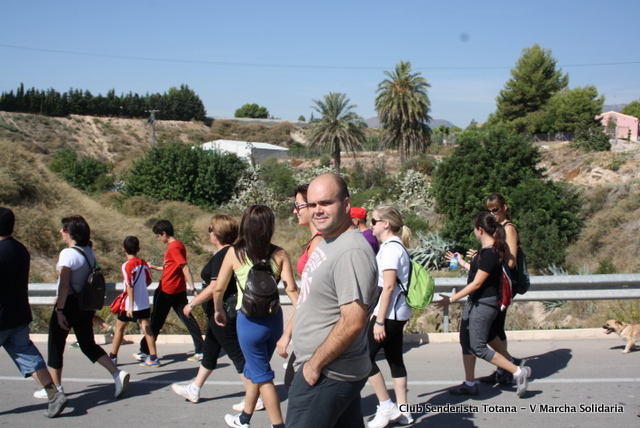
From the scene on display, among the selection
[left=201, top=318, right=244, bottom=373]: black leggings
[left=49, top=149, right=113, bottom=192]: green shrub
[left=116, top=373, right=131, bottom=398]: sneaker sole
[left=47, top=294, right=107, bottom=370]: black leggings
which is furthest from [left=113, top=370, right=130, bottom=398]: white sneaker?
[left=49, top=149, right=113, bottom=192]: green shrub

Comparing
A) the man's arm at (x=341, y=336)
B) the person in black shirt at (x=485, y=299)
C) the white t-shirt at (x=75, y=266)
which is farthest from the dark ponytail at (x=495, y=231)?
the white t-shirt at (x=75, y=266)

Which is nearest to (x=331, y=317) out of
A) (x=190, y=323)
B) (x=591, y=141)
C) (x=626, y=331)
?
(x=190, y=323)

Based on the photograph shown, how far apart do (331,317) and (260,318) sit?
1.29 m

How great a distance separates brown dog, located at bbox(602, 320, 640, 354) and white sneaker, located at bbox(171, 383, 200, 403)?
180 inches

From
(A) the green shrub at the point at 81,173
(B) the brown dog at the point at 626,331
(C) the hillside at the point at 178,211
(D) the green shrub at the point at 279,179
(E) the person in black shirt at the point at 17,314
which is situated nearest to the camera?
(E) the person in black shirt at the point at 17,314

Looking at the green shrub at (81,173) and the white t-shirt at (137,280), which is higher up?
the green shrub at (81,173)

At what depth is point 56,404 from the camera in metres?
4.81

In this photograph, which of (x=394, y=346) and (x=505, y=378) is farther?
(x=505, y=378)

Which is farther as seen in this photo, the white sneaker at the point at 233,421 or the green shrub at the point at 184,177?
the green shrub at the point at 184,177

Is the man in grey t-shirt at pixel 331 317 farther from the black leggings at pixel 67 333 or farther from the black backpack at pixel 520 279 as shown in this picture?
the black leggings at pixel 67 333

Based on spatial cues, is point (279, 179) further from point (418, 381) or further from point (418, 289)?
point (418, 289)

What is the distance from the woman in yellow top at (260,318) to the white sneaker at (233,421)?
1.44ft

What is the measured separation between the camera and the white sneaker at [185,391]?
5.09m

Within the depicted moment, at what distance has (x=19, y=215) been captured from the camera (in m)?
20.0
